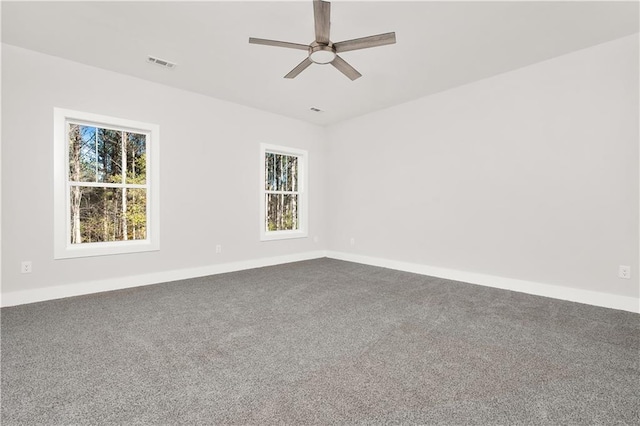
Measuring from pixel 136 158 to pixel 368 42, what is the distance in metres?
3.33

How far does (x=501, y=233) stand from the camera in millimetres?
3734

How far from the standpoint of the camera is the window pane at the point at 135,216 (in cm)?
395

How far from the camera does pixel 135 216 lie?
3996 mm

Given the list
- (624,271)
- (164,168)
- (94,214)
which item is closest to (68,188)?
(94,214)

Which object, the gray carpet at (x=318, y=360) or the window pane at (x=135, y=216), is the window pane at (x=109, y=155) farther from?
the gray carpet at (x=318, y=360)

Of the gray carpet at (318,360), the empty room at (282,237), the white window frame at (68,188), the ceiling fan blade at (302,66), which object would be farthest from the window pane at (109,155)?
the ceiling fan blade at (302,66)

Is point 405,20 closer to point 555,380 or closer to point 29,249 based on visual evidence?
point 555,380

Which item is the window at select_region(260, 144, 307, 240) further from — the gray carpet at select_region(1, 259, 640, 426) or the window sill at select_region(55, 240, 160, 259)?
the gray carpet at select_region(1, 259, 640, 426)

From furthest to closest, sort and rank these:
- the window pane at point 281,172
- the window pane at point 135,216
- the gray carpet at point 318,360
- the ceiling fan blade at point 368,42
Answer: the window pane at point 281,172 → the window pane at point 135,216 → the ceiling fan blade at point 368,42 → the gray carpet at point 318,360

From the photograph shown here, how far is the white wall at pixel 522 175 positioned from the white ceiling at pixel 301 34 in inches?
13.0

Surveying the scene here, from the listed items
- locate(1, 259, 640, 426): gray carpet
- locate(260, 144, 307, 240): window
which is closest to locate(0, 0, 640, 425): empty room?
locate(1, 259, 640, 426): gray carpet

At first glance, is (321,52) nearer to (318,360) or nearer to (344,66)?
(344,66)

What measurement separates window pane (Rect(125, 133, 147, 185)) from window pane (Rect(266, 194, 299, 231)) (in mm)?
2027

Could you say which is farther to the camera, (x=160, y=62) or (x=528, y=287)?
(x=528, y=287)
